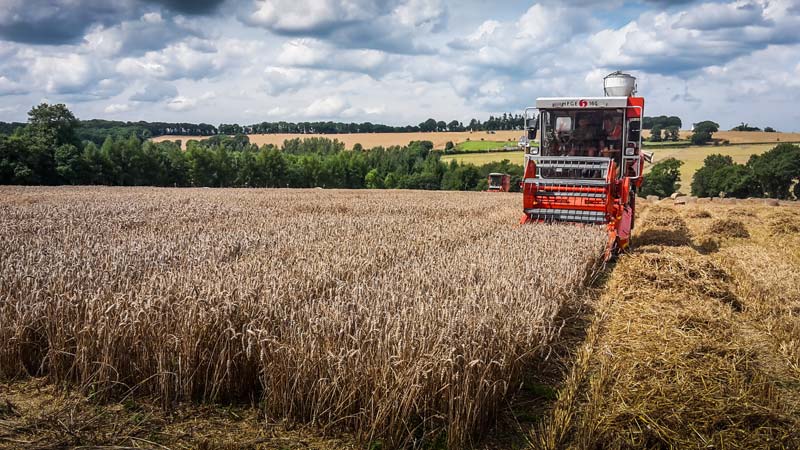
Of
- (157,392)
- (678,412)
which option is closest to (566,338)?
(678,412)

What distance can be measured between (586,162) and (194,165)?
64.2m

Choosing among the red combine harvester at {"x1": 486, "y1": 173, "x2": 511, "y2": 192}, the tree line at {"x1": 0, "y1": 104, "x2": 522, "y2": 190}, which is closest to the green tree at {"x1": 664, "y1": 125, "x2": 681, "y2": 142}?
the tree line at {"x1": 0, "y1": 104, "x2": 522, "y2": 190}

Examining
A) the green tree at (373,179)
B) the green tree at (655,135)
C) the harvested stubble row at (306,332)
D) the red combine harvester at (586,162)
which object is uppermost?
the green tree at (655,135)

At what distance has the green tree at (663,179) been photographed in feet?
182

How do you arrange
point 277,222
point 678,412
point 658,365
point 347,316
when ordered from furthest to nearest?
point 277,222 < point 658,365 < point 347,316 < point 678,412

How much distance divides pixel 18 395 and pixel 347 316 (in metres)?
2.59

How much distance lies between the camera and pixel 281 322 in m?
4.38

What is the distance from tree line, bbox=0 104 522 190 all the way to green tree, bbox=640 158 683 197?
1640 cm

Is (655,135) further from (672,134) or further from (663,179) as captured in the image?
(663,179)

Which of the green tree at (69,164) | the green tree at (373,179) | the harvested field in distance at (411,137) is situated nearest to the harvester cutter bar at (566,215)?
the green tree at (69,164)

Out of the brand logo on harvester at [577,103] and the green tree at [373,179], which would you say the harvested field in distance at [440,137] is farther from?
the brand logo on harvester at [577,103]

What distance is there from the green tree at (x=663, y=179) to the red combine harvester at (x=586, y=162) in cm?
4766

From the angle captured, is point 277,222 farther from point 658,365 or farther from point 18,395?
point 658,365

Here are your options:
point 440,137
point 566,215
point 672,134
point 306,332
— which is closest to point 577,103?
point 566,215
